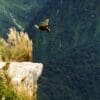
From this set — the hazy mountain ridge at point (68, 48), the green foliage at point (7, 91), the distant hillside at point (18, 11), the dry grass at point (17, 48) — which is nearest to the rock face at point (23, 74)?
the green foliage at point (7, 91)

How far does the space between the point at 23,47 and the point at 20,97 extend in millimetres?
2388

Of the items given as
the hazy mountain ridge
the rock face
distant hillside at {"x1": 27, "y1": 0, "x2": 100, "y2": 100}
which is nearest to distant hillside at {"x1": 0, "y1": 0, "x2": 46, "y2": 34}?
the hazy mountain ridge

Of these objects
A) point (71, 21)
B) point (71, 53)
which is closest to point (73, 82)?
point (71, 53)

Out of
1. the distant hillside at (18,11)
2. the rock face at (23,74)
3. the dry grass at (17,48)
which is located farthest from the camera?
the distant hillside at (18,11)

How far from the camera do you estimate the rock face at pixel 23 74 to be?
11.3 metres

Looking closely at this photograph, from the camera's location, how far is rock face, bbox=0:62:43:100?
444 inches

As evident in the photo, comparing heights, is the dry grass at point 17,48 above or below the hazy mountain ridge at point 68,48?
above

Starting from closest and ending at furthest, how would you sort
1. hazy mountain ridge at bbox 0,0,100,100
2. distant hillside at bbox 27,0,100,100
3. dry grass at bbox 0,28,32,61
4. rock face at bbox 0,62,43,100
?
rock face at bbox 0,62,43,100, dry grass at bbox 0,28,32,61, distant hillside at bbox 27,0,100,100, hazy mountain ridge at bbox 0,0,100,100

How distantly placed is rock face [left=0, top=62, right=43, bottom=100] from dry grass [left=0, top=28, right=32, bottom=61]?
37 cm

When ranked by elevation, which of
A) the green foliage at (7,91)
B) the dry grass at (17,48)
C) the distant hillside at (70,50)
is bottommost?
the distant hillside at (70,50)

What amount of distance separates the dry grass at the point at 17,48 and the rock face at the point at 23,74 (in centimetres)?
37

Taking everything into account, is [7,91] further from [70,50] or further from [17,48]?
[70,50]

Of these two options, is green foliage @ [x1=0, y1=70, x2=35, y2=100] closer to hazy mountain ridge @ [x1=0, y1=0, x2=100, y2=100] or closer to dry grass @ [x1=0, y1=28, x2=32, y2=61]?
dry grass @ [x1=0, y1=28, x2=32, y2=61]

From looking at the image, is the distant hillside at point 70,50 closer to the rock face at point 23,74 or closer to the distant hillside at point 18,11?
the distant hillside at point 18,11
